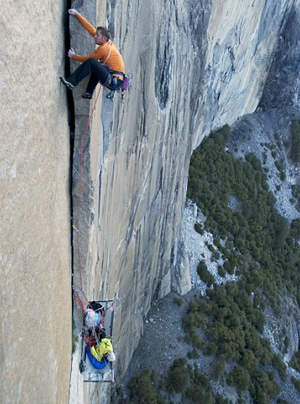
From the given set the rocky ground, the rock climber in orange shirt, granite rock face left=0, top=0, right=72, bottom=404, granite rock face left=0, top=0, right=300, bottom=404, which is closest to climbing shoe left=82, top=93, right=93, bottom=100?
the rock climber in orange shirt

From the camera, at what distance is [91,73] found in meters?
5.09

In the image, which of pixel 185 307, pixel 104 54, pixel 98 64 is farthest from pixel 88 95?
pixel 185 307

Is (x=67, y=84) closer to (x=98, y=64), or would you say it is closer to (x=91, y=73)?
(x=91, y=73)

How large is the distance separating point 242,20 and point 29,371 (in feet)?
67.4

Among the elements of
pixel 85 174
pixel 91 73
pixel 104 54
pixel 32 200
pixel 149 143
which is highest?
pixel 149 143

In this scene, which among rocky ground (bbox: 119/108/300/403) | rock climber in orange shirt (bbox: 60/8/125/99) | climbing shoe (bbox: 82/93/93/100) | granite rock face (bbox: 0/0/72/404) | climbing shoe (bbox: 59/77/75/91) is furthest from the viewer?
rocky ground (bbox: 119/108/300/403)

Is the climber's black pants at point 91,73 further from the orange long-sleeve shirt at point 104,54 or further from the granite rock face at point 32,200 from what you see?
the granite rock face at point 32,200

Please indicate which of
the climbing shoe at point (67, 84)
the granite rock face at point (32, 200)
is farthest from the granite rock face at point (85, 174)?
the climbing shoe at point (67, 84)

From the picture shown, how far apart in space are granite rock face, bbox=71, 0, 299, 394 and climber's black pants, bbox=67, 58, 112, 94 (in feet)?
0.70

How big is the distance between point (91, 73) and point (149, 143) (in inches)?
216

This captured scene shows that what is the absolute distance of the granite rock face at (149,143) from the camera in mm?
6648

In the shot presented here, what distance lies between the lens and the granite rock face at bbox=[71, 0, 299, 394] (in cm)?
665

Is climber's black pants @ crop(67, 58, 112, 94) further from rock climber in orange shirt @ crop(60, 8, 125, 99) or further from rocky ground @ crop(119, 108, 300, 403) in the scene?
rocky ground @ crop(119, 108, 300, 403)

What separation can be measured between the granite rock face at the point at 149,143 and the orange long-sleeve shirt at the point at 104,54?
237 millimetres
